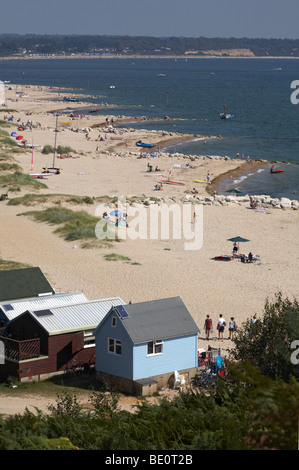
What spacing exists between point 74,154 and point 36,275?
41.8m

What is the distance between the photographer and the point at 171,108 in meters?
122

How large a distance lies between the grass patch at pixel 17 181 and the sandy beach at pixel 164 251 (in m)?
0.68

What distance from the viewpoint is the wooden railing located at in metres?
20.3

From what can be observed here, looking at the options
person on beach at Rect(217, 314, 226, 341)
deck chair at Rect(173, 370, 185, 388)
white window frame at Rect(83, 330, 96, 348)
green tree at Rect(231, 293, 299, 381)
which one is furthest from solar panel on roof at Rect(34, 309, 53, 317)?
person on beach at Rect(217, 314, 226, 341)

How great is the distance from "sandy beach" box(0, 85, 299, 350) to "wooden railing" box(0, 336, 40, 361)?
6009 mm

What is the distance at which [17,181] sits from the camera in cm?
4816

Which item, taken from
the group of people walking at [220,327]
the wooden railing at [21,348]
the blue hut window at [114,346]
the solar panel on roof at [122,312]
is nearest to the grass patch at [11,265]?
the group of people walking at [220,327]

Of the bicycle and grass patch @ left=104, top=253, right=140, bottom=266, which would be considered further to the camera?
grass patch @ left=104, top=253, right=140, bottom=266

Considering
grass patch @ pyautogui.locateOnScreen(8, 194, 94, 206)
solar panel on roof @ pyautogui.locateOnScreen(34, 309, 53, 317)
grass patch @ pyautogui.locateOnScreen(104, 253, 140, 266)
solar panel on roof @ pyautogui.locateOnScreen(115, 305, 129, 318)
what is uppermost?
grass patch @ pyautogui.locateOnScreen(8, 194, 94, 206)

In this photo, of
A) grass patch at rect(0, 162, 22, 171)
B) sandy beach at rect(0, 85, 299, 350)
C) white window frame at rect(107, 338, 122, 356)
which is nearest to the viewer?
white window frame at rect(107, 338, 122, 356)

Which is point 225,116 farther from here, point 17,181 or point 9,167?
point 17,181

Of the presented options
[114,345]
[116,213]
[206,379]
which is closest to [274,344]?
[206,379]

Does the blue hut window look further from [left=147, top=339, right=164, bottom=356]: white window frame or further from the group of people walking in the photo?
the group of people walking

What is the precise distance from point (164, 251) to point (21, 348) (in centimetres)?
1620
